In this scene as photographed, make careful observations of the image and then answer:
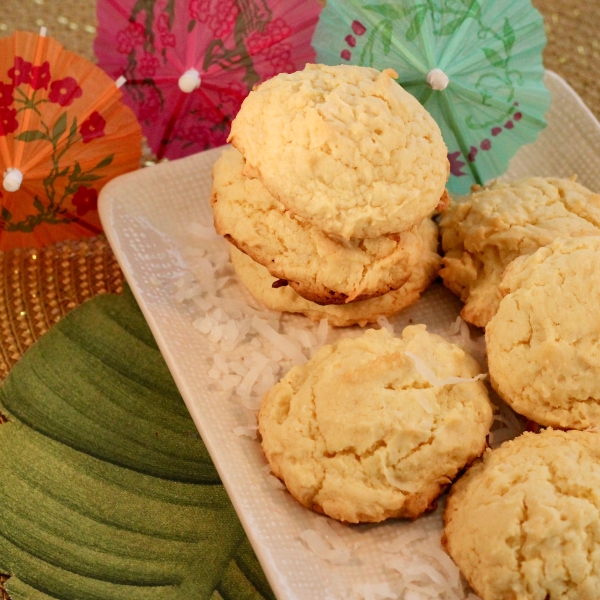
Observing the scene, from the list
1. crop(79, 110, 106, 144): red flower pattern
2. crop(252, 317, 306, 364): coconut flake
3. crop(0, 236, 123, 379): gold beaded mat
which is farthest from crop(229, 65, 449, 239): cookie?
crop(0, 236, 123, 379): gold beaded mat

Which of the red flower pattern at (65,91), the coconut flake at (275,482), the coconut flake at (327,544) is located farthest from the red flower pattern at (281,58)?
the coconut flake at (327,544)

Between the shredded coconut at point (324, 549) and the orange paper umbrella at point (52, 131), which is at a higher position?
the orange paper umbrella at point (52, 131)

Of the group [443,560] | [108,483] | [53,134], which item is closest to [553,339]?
[443,560]

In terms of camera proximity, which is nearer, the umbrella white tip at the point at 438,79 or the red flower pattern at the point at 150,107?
the umbrella white tip at the point at 438,79

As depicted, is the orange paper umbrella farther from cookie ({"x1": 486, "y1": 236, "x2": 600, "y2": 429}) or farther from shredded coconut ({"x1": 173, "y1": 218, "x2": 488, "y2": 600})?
cookie ({"x1": 486, "y1": 236, "x2": 600, "y2": 429})

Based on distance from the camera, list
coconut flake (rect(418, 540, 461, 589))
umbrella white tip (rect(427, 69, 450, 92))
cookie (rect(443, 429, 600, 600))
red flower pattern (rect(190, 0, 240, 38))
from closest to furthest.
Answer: cookie (rect(443, 429, 600, 600)) < coconut flake (rect(418, 540, 461, 589)) < umbrella white tip (rect(427, 69, 450, 92)) < red flower pattern (rect(190, 0, 240, 38))

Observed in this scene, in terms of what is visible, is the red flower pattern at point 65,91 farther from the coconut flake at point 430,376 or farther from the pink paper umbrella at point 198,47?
the coconut flake at point 430,376

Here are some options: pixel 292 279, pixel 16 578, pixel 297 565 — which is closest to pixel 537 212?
pixel 292 279
